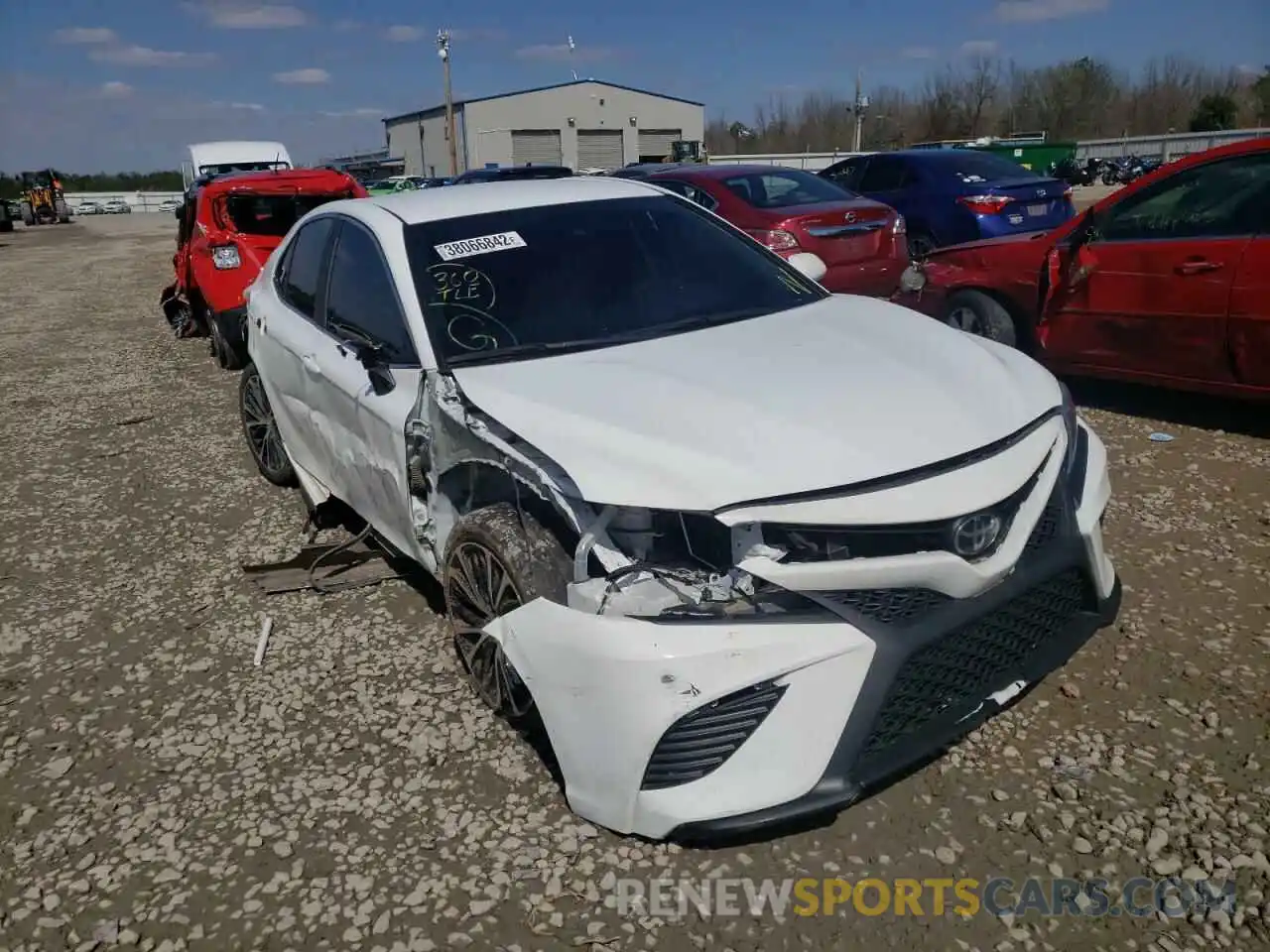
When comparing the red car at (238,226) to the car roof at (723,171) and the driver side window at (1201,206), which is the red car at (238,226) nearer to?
the car roof at (723,171)

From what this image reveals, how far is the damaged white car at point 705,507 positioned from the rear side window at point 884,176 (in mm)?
8656

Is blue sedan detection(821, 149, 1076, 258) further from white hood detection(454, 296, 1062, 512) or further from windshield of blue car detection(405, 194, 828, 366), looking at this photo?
white hood detection(454, 296, 1062, 512)

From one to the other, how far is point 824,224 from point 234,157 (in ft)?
52.6

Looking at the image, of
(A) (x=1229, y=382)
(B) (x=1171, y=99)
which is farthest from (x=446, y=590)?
(B) (x=1171, y=99)

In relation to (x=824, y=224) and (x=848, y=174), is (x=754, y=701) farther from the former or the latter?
(x=848, y=174)

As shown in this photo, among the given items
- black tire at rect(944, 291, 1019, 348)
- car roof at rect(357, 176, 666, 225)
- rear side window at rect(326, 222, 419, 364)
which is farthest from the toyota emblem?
black tire at rect(944, 291, 1019, 348)

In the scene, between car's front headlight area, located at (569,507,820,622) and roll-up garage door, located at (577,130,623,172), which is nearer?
car's front headlight area, located at (569,507,820,622)

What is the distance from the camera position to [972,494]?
2346mm

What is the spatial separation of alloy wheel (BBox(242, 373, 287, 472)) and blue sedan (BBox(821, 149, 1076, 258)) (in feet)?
26.1

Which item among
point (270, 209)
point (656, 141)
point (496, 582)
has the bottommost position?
point (496, 582)

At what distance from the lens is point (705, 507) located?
2260mm

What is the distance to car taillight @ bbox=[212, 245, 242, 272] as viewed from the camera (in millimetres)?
8547

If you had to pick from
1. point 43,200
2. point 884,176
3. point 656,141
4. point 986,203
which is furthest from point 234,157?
point 656,141

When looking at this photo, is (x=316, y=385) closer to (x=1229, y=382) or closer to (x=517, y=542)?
(x=517, y=542)
